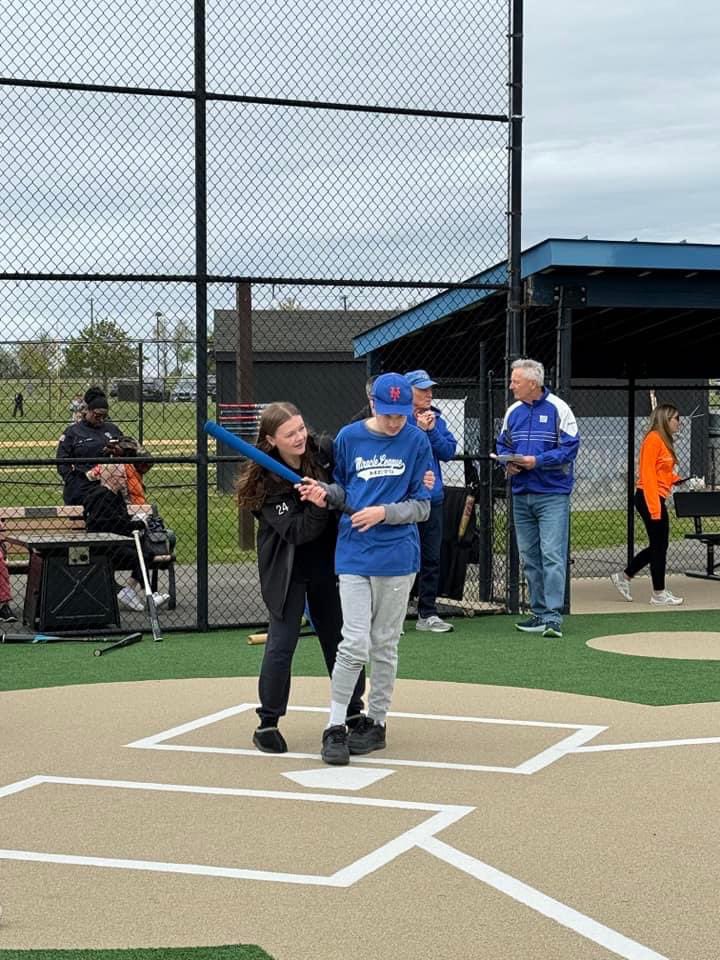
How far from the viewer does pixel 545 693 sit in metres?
8.25

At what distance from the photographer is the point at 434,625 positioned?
10.8 meters

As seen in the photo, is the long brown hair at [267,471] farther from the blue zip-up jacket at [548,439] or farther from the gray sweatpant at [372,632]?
the blue zip-up jacket at [548,439]

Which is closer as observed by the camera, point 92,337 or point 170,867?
point 170,867

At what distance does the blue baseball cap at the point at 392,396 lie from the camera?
6.43 m

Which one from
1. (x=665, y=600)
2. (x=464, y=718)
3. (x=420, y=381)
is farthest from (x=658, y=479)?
(x=464, y=718)

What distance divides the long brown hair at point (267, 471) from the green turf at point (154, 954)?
113 inches

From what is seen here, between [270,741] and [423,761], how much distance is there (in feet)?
2.46

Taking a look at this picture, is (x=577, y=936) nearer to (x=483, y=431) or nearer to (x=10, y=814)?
(x=10, y=814)

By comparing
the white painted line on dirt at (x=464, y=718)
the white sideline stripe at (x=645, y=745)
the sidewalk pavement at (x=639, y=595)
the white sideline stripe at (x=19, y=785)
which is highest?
the white sideline stripe at (x=645, y=745)

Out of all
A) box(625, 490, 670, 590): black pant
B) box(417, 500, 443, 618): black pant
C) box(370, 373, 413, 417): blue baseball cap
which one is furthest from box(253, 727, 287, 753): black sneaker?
box(625, 490, 670, 590): black pant

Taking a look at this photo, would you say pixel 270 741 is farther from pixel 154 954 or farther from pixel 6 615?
pixel 6 615

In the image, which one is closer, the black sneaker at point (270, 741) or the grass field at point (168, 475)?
the black sneaker at point (270, 741)

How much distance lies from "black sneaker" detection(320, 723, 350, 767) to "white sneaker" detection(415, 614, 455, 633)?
170 inches

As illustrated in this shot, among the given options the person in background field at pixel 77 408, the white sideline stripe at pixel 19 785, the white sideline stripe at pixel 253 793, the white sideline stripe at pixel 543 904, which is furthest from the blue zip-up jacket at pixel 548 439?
the white sideline stripe at pixel 543 904
